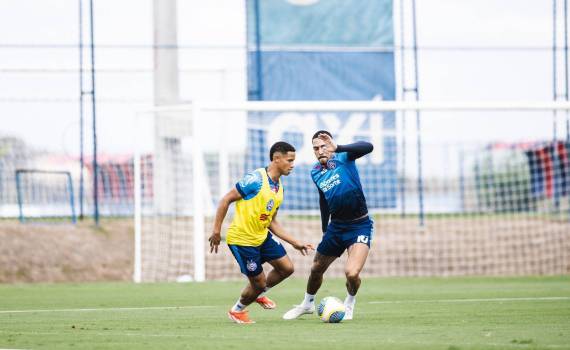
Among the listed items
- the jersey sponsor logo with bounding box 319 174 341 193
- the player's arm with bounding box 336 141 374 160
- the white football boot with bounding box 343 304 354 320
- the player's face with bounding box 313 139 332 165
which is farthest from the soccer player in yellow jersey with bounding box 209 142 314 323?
the white football boot with bounding box 343 304 354 320

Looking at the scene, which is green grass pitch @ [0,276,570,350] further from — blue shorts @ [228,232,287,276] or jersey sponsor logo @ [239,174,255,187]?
jersey sponsor logo @ [239,174,255,187]

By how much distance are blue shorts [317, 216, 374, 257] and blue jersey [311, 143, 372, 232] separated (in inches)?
3.5

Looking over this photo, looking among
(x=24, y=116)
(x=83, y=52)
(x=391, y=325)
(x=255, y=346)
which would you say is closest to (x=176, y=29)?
(x=83, y=52)

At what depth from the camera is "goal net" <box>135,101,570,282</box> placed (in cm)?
2573

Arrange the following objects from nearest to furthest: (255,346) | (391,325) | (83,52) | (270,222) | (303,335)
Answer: (255,346) → (303,335) → (391,325) → (270,222) → (83,52)

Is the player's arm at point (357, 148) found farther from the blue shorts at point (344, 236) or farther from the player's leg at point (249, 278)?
the player's leg at point (249, 278)

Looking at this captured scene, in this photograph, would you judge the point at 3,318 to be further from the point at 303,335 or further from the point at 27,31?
the point at 27,31

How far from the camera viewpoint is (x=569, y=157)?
2811cm

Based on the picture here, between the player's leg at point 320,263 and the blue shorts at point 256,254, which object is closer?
the blue shorts at point 256,254

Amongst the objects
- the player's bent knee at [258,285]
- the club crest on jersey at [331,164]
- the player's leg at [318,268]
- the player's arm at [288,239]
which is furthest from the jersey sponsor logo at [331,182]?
the player's bent knee at [258,285]

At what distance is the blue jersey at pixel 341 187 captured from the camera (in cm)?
1338

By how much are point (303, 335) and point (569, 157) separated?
18404 mm

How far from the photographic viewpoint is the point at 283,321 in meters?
13.2

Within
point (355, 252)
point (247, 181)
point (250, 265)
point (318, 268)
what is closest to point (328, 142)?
point (247, 181)
